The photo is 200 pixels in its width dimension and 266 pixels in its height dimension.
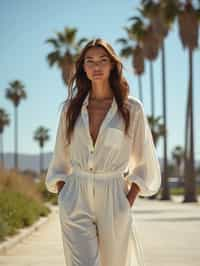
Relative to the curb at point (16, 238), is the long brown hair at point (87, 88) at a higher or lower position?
higher

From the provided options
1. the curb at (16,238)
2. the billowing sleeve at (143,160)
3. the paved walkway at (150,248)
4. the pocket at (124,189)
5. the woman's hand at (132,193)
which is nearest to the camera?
the pocket at (124,189)

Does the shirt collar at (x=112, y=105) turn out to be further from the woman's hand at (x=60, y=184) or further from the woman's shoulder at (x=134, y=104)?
the woman's hand at (x=60, y=184)

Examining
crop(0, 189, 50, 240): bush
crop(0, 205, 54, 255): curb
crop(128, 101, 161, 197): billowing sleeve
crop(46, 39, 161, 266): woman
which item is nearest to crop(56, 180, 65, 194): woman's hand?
crop(46, 39, 161, 266): woman

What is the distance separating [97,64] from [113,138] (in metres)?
0.56

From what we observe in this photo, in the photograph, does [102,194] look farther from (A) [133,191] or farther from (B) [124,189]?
(A) [133,191]

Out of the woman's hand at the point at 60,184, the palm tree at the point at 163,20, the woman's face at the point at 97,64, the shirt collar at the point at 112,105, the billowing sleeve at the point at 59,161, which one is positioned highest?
the palm tree at the point at 163,20

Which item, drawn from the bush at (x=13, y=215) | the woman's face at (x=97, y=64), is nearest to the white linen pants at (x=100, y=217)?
the woman's face at (x=97, y=64)

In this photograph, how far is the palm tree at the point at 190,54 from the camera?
4072 cm

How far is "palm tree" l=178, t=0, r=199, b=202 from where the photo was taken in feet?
134

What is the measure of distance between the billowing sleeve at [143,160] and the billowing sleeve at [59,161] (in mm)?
468

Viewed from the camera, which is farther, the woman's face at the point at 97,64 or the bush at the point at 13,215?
the bush at the point at 13,215

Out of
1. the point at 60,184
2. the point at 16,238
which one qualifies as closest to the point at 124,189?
the point at 60,184

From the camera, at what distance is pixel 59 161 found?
493 cm

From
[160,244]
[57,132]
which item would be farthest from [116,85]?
[160,244]
